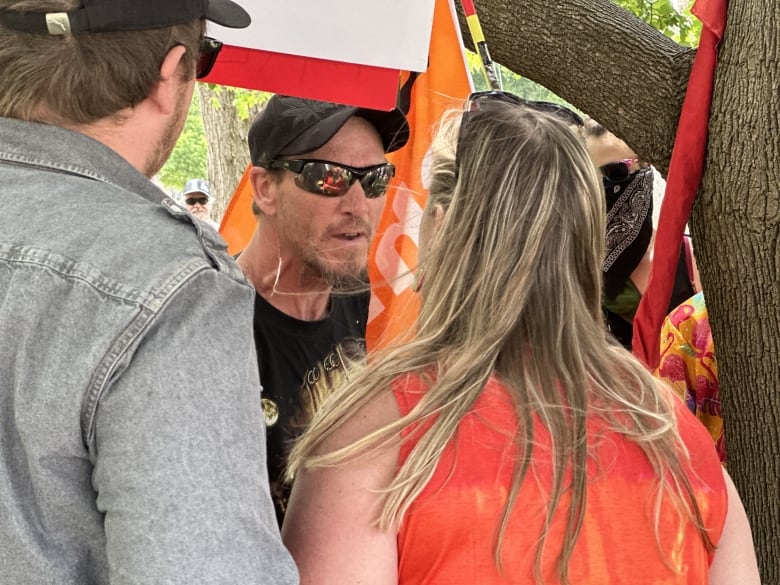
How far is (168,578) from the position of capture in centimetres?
123

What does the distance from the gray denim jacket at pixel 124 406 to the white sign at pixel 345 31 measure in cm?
143

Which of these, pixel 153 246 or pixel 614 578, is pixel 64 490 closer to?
pixel 153 246

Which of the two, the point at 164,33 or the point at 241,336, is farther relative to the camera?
the point at 164,33

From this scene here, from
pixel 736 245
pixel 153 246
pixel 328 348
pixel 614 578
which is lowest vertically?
pixel 328 348

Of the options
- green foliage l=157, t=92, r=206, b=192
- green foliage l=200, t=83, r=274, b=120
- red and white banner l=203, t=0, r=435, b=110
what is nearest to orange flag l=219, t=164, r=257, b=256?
red and white banner l=203, t=0, r=435, b=110

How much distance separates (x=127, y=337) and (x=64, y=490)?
0.73 ft

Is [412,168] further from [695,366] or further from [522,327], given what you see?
[522,327]

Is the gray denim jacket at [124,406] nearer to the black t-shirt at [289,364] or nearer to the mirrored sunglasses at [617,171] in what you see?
the black t-shirt at [289,364]

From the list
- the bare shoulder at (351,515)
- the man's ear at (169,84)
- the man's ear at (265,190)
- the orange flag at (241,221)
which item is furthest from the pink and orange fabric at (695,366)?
the man's ear at (169,84)

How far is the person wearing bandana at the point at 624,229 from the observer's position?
4.29m

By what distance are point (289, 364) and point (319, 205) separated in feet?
2.25

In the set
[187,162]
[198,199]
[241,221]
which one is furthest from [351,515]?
[187,162]

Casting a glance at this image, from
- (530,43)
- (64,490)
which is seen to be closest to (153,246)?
(64,490)

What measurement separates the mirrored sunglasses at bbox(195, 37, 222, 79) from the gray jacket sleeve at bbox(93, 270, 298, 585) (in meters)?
0.51
